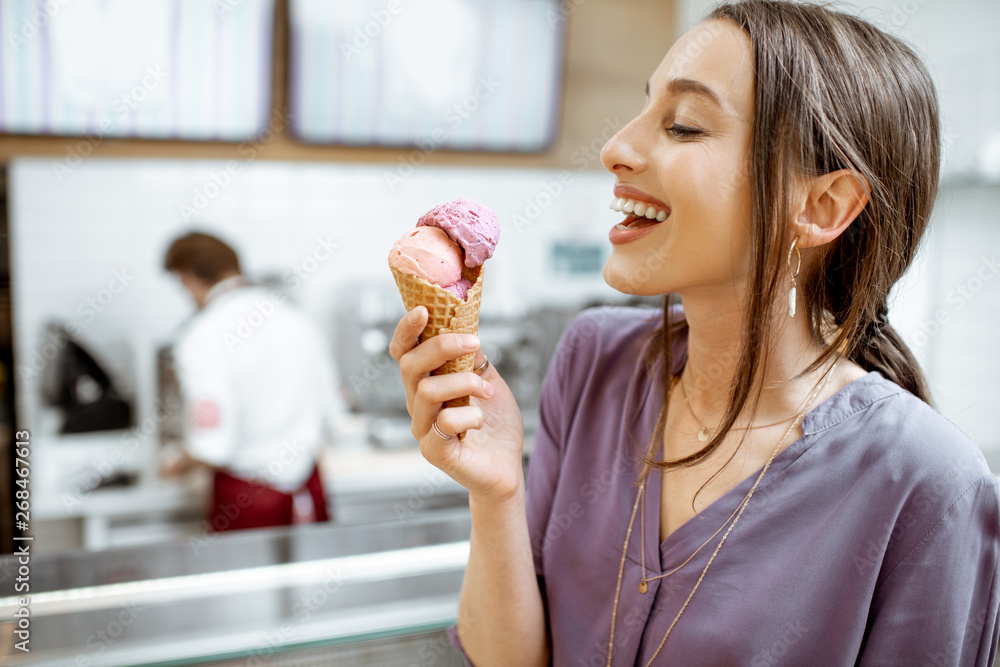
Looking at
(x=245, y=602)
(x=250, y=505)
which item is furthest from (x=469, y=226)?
(x=250, y=505)

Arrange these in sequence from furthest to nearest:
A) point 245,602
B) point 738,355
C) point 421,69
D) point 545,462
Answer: point 421,69
point 245,602
point 545,462
point 738,355

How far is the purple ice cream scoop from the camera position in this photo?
0.93m

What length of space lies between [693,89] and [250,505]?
2.44 meters

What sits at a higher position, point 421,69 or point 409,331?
point 421,69

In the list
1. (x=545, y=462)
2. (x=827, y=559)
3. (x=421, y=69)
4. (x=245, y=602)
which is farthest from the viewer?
(x=421, y=69)

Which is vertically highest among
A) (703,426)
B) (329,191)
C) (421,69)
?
(421,69)

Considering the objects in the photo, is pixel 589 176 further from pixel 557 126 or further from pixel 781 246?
pixel 781 246

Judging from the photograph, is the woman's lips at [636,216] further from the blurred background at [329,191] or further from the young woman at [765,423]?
the blurred background at [329,191]

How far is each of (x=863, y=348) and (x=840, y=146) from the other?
37cm

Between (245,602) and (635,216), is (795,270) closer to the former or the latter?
(635,216)

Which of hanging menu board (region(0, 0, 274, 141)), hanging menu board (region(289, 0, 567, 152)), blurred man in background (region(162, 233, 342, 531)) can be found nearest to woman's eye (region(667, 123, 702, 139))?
blurred man in background (region(162, 233, 342, 531))

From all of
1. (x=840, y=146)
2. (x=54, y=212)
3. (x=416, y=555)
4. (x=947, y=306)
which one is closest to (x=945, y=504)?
(x=840, y=146)

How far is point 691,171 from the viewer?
0.89m

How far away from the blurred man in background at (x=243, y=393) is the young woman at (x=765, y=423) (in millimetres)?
1879
